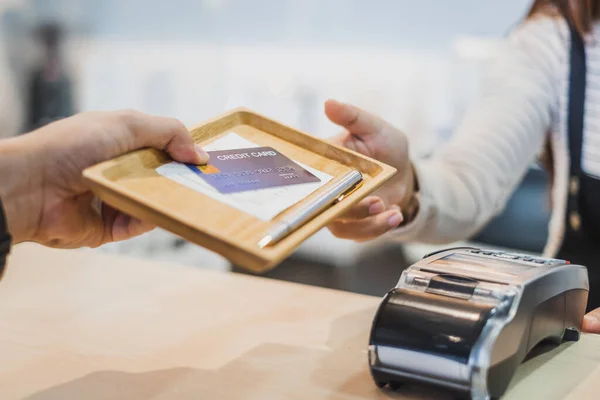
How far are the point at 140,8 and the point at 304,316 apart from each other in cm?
183

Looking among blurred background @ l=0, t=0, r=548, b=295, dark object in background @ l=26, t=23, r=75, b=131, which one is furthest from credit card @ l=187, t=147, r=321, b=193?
dark object in background @ l=26, t=23, r=75, b=131

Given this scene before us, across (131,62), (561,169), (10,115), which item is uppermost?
(561,169)

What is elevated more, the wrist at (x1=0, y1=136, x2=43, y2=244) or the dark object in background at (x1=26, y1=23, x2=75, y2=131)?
the wrist at (x1=0, y1=136, x2=43, y2=244)

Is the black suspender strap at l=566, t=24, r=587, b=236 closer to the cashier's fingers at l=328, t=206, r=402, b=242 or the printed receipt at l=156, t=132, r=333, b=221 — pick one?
the cashier's fingers at l=328, t=206, r=402, b=242

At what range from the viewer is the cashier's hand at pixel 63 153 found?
25.0 inches

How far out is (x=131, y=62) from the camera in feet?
7.85

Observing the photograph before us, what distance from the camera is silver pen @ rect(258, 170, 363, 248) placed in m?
0.56

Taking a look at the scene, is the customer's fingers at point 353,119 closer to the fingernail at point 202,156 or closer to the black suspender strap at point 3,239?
the fingernail at point 202,156

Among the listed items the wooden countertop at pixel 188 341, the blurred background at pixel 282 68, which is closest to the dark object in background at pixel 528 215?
the blurred background at pixel 282 68

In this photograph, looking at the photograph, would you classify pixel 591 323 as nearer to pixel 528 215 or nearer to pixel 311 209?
pixel 311 209

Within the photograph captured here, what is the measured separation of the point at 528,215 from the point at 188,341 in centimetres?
139

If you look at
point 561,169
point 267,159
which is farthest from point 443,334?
point 561,169

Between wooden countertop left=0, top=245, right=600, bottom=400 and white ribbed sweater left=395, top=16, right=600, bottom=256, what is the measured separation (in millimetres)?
353

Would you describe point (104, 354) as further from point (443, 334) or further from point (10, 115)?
point (10, 115)
